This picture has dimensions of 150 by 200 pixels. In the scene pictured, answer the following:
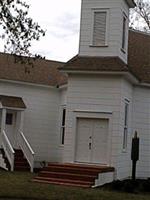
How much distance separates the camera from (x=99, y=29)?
2336 centimetres

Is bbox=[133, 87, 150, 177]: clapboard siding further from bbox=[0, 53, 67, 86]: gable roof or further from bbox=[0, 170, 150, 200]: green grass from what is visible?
bbox=[0, 170, 150, 200]: green grass

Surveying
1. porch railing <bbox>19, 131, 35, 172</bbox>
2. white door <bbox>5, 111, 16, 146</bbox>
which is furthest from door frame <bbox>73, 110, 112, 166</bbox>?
white door <bbox>5, 111, 16, 146</bbox>

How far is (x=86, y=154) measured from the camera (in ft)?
73.4

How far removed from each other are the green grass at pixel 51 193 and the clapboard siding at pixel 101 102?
3565mm

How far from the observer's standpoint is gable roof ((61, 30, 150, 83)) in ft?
72.8

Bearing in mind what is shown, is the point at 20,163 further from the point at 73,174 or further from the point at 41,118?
the point at 73,174

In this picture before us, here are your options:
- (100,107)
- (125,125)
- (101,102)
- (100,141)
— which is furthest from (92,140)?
(125,125)

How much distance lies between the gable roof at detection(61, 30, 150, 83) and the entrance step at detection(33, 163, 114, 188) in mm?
4639

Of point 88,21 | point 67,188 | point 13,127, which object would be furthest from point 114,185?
point 13,127

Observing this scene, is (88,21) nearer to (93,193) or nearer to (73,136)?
(73,136)

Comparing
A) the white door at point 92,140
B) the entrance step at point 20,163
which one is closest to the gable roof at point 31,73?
the entrance step at point 20,163

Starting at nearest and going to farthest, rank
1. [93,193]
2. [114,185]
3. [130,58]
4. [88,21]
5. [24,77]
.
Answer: [93,193], [114,185], [88,21], [130,58], [24,77]

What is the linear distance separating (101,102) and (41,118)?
7844 millimetres

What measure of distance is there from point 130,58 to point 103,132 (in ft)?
20.1
